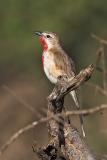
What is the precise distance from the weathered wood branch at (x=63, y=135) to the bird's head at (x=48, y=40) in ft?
11.1

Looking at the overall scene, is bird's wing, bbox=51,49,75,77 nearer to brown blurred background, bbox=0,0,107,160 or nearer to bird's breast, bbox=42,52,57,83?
bird's breast, bbox=42,52,57,83

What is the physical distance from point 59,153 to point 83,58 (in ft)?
56.1

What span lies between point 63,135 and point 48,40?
3746 mm

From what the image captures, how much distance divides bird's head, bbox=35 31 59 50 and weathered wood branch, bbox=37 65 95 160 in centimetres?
337

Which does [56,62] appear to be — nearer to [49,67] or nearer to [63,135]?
[49,67]

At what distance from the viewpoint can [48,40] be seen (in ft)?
32.8

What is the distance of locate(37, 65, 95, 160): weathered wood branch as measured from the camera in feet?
20.1

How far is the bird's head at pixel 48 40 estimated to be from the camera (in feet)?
32.4

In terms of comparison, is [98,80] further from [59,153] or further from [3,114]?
[59,153]

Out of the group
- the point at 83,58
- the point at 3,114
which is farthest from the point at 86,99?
the point at 3,114

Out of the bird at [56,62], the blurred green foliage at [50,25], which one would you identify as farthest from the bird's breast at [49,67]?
the blurred green foliage at [50,25]

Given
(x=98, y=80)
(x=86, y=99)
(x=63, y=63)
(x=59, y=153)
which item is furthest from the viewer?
(x=86, y=99)

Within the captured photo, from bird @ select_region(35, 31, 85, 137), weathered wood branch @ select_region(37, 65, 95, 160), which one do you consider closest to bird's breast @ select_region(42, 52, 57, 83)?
bird @ select_region(35, 31, 85, 137)

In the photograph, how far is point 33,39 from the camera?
72.9ft
